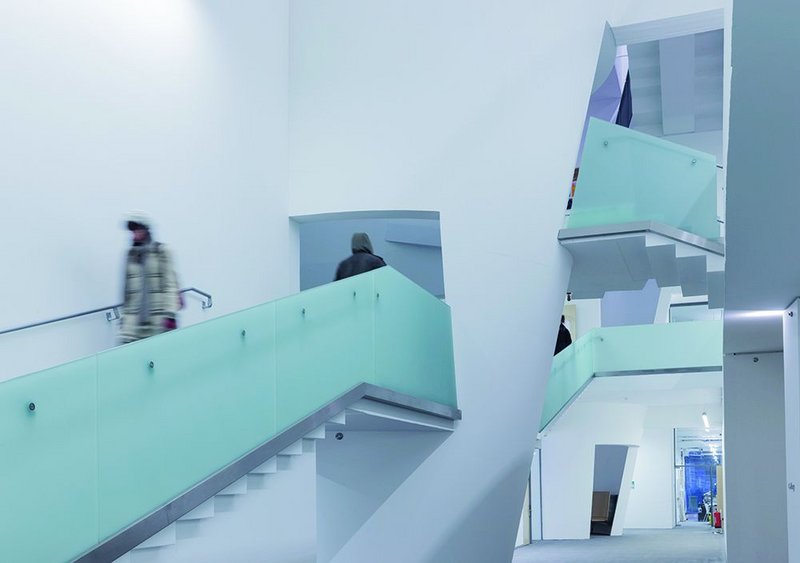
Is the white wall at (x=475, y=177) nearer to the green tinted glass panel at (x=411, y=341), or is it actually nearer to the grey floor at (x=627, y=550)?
the green tinted glass panel at (x=411, y=341)

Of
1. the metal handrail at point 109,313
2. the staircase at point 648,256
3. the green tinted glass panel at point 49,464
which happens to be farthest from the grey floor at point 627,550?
the green tinted glass panel at point 49,464

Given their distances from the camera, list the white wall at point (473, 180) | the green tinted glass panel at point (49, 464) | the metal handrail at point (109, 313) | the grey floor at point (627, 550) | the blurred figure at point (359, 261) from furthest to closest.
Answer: the grey floor at point (627, 550), the white wall at point (473, 180), the blurred figure at point (359, 261), the metal handrail at point (109, 313), the green tinted glass panel at point (49, 464)

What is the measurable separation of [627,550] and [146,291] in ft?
45.7

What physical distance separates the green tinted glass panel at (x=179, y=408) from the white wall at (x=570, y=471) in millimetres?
16906

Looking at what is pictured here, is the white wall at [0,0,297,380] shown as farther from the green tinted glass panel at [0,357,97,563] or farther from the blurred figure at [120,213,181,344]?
the green tinted glass panel at [0,357,97,563]

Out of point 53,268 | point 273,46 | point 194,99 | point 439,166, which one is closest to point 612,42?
point 439,166

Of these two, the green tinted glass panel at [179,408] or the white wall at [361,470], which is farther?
the white wall at [361,470]

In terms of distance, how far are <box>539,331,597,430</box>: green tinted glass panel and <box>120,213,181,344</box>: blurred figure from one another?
7.26 metres

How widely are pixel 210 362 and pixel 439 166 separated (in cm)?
623

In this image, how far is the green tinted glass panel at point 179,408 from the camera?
5.24 metres

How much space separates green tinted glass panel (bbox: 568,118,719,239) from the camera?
1050cm

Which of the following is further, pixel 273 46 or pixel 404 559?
pixel 273 46

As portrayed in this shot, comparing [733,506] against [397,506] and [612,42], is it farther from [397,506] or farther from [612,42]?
[612,42]

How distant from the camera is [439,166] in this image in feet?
38.8
